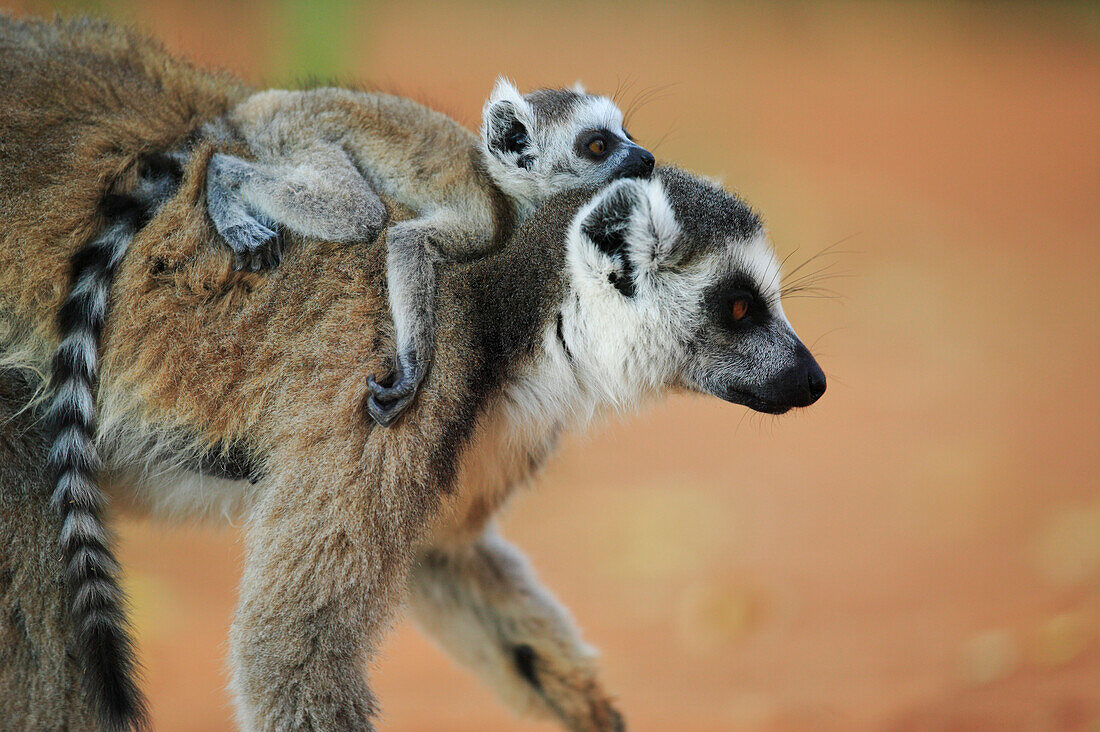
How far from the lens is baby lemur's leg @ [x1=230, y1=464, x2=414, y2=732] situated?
101 inches

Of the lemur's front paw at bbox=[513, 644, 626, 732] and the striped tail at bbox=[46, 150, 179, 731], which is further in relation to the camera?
the lemur's front paw at bbox=[513, 644, 626, 732]

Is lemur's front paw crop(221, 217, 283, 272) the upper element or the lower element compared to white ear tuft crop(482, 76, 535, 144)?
lower

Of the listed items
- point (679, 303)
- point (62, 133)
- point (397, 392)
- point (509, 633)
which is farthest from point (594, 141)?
point (509, 633)

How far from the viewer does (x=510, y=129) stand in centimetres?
341

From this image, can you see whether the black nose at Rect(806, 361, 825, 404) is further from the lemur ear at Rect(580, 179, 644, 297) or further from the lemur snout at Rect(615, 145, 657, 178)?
the lemur snout at Rect(615, 145, 657, 178)

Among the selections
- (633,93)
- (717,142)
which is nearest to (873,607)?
(717,142)

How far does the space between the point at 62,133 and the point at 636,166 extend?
1.81 metres

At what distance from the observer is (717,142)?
32.6 ft

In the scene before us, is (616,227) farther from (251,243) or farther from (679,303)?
(251,243)

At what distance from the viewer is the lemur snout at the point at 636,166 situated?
10.6ft

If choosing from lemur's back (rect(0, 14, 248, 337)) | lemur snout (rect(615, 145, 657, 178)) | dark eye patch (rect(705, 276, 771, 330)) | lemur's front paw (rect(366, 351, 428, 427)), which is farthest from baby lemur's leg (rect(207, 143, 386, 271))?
dark eye patch (rect(705, 276, 771, 330))

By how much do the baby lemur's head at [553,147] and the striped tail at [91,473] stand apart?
1.09 metres

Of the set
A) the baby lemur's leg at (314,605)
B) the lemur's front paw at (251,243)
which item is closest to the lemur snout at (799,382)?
the baby lemur's leg at (314,605)

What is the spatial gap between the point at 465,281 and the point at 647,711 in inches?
Answer: 110
